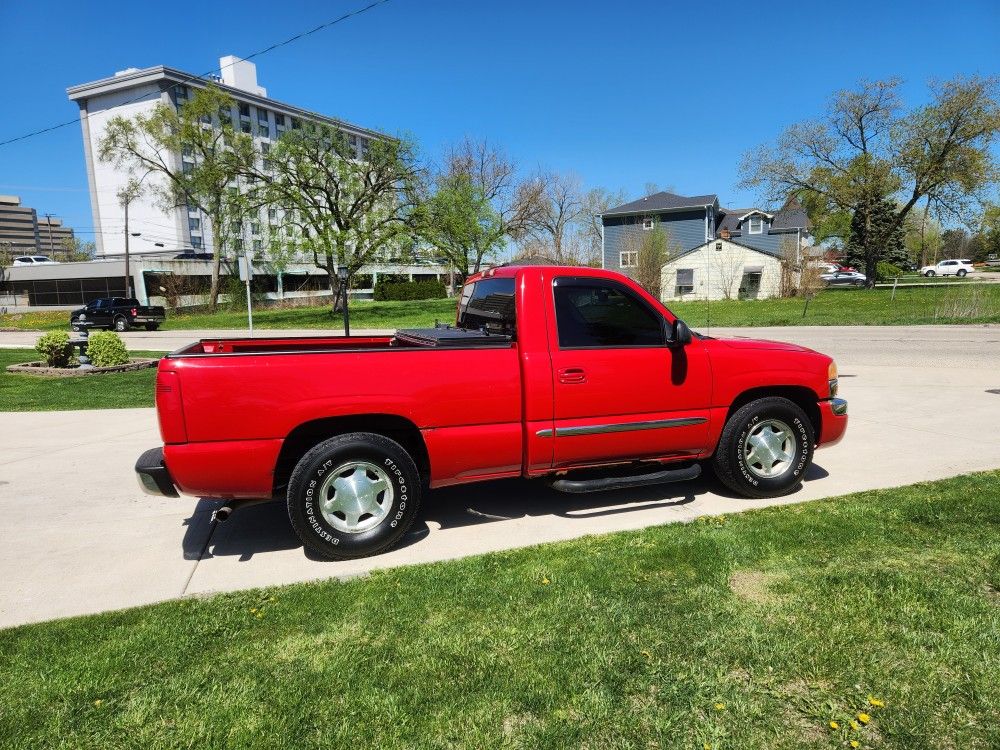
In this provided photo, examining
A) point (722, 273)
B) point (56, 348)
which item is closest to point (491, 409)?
point (56, 348)

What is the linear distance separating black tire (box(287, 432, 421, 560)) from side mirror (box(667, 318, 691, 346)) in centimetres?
207

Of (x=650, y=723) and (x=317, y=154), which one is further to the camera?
(x=317, y=154)

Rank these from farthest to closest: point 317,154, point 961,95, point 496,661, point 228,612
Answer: point 961,95
point 317,154
point 228,612
point 496,661

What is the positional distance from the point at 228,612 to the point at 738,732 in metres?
2.61

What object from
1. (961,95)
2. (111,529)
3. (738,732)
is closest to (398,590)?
(738,732)

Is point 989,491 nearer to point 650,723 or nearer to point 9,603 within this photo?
point 650,723

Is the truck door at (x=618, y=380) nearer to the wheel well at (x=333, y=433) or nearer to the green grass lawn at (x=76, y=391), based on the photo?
the wheel well at (x=333, y=433)

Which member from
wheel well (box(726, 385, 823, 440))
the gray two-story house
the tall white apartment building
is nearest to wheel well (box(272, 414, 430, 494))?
wheel well (box(726, 385, 823, 440))

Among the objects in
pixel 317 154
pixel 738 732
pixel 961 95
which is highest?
pixel 961 95

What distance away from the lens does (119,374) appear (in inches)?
523

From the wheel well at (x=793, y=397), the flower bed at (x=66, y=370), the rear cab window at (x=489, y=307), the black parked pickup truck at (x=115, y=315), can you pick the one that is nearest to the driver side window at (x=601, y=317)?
the rear cab window at (x=489, y=307)

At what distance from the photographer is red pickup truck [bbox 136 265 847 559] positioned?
385cm

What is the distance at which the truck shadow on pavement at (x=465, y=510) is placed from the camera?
451cm

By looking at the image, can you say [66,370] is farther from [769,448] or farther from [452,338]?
[769,448]
